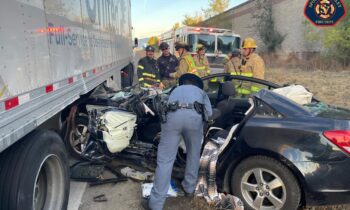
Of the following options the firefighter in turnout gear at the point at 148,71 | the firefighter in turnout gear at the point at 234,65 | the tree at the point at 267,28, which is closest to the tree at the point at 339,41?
the tree at the point at 267,28

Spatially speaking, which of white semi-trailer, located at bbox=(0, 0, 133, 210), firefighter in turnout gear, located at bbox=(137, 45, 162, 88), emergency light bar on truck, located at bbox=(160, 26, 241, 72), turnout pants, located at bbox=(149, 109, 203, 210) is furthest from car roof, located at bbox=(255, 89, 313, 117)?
emergency light bar on truck, located at bbox=(160, 26, 241, 72)

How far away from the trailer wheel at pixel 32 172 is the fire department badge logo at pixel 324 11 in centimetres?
685

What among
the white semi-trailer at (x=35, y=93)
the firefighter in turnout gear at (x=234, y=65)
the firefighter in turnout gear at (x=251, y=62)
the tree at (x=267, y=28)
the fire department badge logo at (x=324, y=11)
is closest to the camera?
the white semi-trailer at (x=35, y=93)

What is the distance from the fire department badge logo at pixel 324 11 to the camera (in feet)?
26.1

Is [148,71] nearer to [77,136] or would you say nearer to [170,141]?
[77,136]

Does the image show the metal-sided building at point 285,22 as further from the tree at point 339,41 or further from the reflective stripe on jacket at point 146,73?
the reflective stripe on jacket at point 146,73

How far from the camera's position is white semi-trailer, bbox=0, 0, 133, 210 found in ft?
7.34

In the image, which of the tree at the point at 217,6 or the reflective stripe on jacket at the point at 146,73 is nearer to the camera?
the reflective stripe on jacket at the point at 146,73

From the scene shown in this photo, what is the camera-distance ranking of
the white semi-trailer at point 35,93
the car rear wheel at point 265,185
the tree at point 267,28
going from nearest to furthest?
the white semi-trailer at point 35,93 → the car rear wheel at point 265,185 → the tree at point 267,28

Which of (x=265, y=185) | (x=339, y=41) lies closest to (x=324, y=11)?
(x=265, y=185)

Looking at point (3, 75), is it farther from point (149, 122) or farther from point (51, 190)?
point (149, 122)

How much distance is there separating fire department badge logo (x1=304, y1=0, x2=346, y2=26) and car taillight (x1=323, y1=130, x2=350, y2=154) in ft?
18.1

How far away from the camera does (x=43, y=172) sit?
304 cm

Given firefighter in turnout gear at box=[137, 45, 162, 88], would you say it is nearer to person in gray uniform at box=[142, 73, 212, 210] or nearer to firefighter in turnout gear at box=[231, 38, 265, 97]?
firefighter in turnout gear at box=[231, 38, 265, 97]
